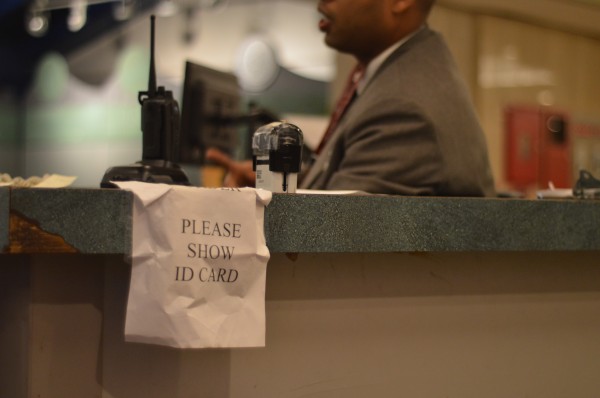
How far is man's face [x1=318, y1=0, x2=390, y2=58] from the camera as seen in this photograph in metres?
1.93

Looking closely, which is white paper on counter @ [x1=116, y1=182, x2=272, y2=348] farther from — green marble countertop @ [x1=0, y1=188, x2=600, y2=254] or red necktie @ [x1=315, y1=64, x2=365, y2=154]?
red necktie @ [x1=315, y1=64, x2=365, y2=154]

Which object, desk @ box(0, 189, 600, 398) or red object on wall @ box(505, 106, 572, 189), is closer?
desk @ box(0, 189, 600, 398)

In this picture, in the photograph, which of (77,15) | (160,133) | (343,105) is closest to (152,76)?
(160,133)

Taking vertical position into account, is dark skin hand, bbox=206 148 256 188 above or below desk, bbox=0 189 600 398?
above

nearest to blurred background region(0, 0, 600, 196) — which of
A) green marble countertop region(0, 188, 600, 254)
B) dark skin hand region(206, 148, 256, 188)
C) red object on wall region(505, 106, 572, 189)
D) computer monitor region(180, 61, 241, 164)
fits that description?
red object on wall region(505, 106, 572, 189)

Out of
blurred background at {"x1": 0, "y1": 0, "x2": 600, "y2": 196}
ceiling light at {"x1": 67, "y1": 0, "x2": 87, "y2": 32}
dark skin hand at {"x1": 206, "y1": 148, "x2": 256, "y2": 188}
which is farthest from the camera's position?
ceiling light at {"x1": 67, "y1": 0, "x2": 87, "y2": 32}

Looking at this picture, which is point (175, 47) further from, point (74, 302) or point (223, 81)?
point (74, 302)

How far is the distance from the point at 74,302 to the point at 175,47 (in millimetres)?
5107

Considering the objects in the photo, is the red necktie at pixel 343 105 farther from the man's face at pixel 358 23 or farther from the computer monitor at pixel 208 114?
the computer monitor at pixel 208 114

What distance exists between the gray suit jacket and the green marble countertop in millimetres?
351

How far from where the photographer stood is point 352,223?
108 centimetres

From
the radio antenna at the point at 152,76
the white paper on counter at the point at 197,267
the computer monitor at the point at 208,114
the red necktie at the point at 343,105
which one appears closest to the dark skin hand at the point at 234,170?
the computer monitor at the point at 208,114

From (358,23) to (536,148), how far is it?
408 centimetres

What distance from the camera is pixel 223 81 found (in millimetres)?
2574
